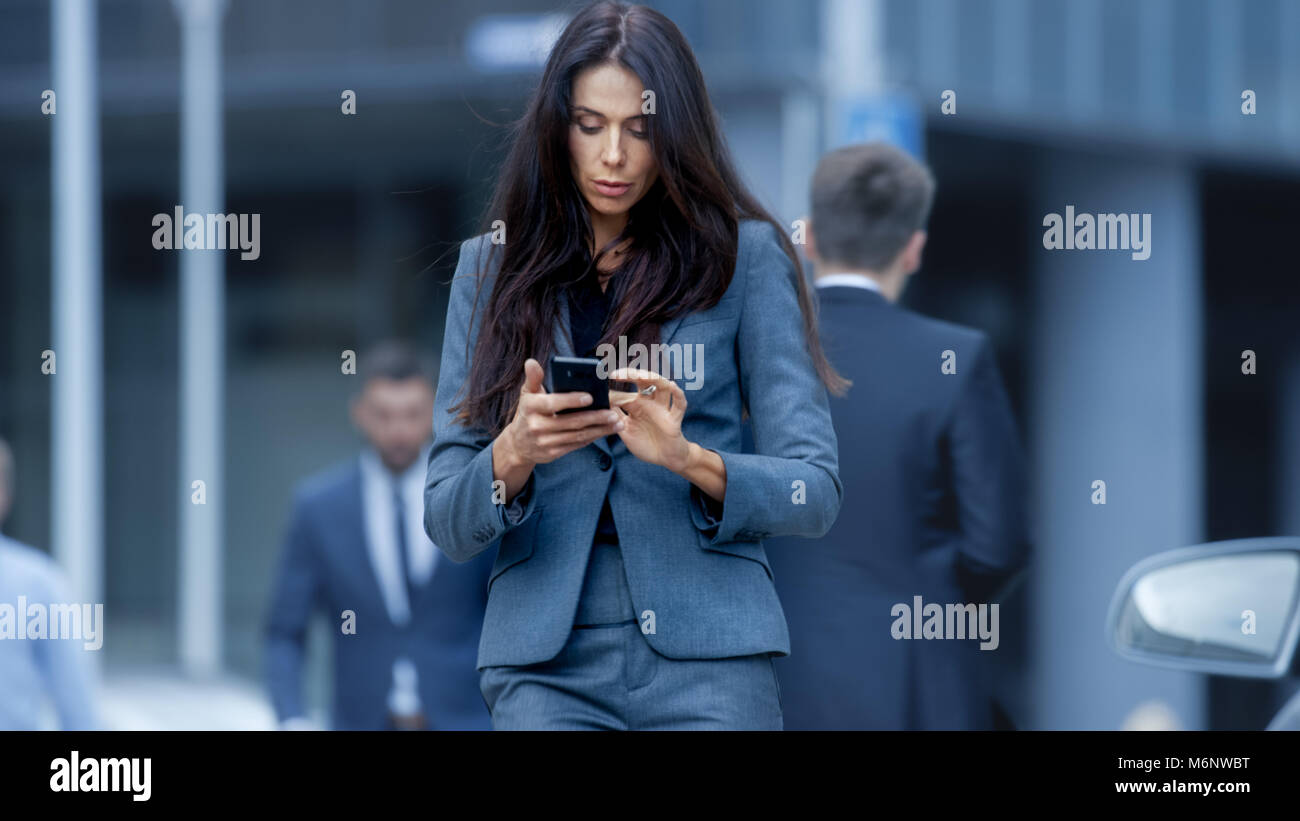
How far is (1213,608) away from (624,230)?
1090 millimetres

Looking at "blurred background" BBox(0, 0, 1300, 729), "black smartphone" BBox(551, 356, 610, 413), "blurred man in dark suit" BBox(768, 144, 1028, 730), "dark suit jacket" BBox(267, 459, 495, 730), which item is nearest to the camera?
"black smartphone" BBox(551, 356, 610, 413)

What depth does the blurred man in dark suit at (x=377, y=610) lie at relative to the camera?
164 inches

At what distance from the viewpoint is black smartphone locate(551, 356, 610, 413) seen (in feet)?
5.86

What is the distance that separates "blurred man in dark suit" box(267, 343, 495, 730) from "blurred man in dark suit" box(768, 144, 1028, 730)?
1.28 metres

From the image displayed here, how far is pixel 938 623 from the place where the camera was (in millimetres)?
3035

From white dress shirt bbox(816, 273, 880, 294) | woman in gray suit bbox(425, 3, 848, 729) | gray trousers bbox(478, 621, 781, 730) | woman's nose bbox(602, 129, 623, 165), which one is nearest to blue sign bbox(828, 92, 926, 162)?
white dress shirt bbox(816, 273, 880, 294)

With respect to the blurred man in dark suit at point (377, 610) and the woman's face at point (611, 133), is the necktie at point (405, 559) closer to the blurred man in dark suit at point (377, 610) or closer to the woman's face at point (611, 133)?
the blurred man in dark suit at point (377, 610)

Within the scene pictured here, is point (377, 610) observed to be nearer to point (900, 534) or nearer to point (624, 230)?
point (900, 534)

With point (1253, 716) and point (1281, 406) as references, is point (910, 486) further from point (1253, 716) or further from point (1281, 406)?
point (1281, 406)

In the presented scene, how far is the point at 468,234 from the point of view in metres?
8.55

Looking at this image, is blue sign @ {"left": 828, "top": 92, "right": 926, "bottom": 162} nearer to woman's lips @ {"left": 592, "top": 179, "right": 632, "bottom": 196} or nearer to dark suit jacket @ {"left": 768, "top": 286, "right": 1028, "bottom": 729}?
dark suit jacket @ {"left": 768, "top": 286, "right": 1028, "bottom": 729}

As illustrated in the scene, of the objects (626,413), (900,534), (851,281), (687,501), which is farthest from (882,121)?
(626,413)
